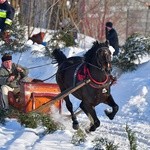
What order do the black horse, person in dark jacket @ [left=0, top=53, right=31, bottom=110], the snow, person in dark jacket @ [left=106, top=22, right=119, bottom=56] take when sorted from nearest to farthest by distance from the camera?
the snow < the black horse < person in dark jacket @ [left=0, top=53, right=31, bottom=110] < person in dark jacket @ [left=106, top=22, right=119, bottom=56]

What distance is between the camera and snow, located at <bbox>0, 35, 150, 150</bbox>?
743 centimetres

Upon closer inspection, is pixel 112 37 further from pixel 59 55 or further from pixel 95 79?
pixel 95 79

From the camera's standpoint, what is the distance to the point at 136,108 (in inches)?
476

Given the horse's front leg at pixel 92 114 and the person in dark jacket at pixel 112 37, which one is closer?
the horse's front leg at pixel 92 114

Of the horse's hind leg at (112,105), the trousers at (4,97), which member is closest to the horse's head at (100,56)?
the horse's hind leg at (112,105)

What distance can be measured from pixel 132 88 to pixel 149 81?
18.4 inches

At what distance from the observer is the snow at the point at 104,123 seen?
24.4 feet

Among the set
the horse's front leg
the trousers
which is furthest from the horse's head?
the trousers

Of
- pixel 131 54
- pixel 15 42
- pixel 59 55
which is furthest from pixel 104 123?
pixel 15 42

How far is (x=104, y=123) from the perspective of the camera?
10.3 m

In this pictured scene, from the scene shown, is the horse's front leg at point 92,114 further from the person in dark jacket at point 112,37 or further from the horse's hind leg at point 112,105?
the person in dark jacket at point 112,37

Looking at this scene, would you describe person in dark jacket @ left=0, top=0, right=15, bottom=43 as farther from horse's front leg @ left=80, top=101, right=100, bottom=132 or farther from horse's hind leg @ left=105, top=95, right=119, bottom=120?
horse's hind leg @ left=105, top=95, right=119, bottom=120

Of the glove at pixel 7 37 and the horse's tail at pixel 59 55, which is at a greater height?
the horse's tail at pixel 59 55

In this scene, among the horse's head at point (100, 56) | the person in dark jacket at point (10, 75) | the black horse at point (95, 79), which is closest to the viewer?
the horse's head at point (100, 56)
